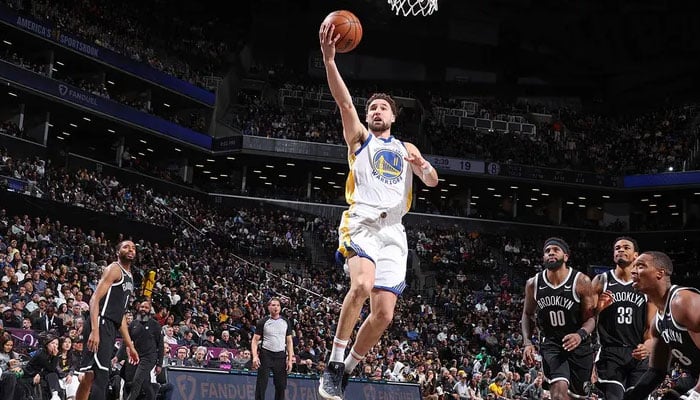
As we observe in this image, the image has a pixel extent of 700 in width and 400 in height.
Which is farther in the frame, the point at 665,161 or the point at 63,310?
the point at 665,161

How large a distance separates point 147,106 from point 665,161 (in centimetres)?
2857

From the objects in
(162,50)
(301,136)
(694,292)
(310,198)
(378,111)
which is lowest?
(694,292)

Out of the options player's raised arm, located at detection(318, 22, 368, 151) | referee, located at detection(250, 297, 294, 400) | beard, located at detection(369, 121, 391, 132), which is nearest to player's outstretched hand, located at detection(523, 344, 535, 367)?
beard, located at detection(369, 121, 391, 132)

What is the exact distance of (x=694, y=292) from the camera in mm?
6824

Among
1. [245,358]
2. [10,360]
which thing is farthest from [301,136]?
[10,360]

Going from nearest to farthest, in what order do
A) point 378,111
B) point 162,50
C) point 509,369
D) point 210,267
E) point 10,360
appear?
point 378,111
point 10,360
point 509,369
point 210,267
point 162,50

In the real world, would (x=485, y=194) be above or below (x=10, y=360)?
above

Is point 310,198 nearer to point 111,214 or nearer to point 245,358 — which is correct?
point 111,214

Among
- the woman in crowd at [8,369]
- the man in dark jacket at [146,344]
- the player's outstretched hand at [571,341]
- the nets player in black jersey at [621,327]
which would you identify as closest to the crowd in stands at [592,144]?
the man in dark jacket at [146,344]

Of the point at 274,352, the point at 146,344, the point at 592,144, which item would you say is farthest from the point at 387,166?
the point at 592,144

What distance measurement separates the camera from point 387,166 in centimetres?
755

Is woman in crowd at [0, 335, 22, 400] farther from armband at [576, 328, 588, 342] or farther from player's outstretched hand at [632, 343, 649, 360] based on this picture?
player's outstretched hand at [632, 343, 649, 360]

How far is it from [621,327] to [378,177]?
426cm

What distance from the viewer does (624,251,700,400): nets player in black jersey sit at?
6.76m
